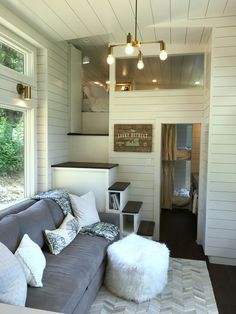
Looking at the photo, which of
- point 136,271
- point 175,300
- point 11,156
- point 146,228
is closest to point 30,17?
point 11,156

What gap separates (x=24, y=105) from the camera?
337 cm

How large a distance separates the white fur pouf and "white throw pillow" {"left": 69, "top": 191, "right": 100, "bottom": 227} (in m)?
0.57

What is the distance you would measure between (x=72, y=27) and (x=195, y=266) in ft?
11.5

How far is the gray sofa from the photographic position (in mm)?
1960

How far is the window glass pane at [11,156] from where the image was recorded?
10.2 feet

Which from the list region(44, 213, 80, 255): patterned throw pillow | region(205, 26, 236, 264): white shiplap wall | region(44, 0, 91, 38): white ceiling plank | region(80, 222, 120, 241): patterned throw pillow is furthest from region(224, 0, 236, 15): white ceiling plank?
region(44, 213, 80, 255): patterned throw pillow

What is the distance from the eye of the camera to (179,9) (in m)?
2.96

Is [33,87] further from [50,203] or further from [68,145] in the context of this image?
[50,203]

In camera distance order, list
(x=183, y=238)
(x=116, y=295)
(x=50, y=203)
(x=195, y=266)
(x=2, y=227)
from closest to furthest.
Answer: (x=2, y=227), (x=116, y=295), (x=50, y=203), (x=195, y=266), (x=183, y=238)

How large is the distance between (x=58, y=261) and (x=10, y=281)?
0.79 metres

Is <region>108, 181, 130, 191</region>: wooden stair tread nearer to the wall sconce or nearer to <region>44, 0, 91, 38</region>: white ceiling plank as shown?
the wall sconce

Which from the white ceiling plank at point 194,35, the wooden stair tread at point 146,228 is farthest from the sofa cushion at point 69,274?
the white ceiling plank at point 194,35

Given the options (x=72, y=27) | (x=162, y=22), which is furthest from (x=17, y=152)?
(x=162, y=22)

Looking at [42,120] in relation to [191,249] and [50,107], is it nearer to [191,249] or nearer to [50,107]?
[50,107]
